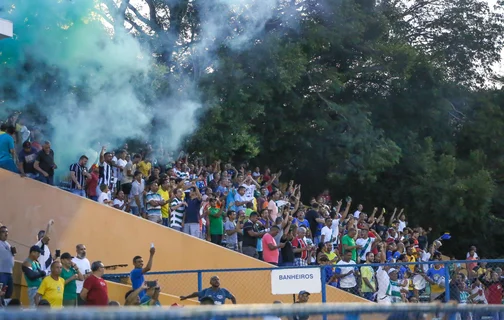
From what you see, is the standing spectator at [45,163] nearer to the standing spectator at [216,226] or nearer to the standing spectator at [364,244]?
the standing spectator at [216,226]

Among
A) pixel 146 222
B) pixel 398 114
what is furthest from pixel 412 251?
pixel 398 114

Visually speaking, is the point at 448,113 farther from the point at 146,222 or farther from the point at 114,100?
the point at 146,222

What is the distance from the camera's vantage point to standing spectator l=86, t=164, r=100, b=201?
53.2 ft

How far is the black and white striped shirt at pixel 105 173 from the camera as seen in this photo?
55.2 feet

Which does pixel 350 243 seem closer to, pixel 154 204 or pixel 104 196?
pixel 154 204

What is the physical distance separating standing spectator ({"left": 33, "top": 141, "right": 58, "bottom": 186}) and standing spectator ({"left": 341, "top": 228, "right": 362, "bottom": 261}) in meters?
6.04

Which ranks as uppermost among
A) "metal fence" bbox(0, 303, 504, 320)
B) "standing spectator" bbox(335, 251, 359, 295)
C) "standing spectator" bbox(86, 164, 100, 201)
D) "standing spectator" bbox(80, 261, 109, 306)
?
"standing spectator" bbox(86, 164, 100, 201)

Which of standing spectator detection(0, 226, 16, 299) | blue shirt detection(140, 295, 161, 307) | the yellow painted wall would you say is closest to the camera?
blue shirt detection(140, 295, 161, 307)

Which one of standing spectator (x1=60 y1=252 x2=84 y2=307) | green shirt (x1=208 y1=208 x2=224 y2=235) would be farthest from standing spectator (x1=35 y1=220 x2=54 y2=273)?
green shirt (x1=208 y1=208 x2=224 y2=235)

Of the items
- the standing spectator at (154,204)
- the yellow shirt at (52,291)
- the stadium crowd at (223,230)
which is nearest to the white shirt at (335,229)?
the stadium crowd at (223,230)

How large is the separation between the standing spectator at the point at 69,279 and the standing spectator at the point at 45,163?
362 centimetres

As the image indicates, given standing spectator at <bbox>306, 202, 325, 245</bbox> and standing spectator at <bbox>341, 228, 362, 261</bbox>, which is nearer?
standing spectator at <bbox>341, 228, 362, 261</bbox>

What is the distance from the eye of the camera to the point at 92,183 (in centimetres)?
1625

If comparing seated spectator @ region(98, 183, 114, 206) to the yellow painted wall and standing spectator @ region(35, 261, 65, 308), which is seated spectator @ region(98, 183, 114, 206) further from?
standing spectator @ region(35, 261, 65, 308)
